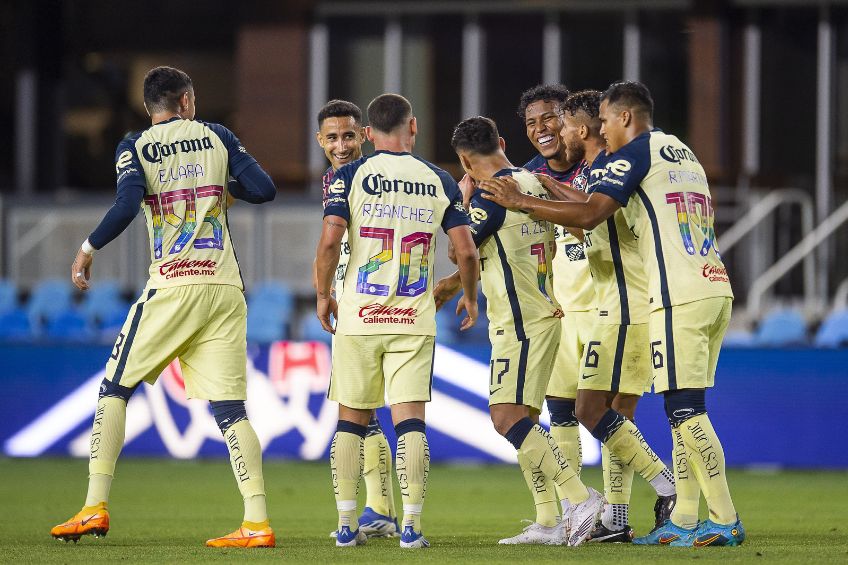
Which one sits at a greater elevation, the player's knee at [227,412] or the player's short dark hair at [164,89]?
the player's short dark hair at [164,89]

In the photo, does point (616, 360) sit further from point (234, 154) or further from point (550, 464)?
point (234, 154)

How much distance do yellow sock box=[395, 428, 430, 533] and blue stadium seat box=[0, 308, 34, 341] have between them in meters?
9.67

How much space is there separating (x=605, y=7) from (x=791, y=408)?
9.45 meters

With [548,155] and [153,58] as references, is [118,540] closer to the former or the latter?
[548,155]

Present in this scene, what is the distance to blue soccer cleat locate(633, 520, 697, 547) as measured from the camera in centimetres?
721

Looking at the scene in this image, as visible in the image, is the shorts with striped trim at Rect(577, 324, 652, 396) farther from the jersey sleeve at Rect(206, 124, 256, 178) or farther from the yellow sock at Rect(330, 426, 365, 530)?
the jersey sleeve at Rect(206, 124, 256, 178)

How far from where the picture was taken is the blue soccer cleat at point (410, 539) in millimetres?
7070

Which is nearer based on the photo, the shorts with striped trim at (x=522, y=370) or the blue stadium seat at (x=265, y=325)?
the shorts with striped trim at (x=522, y=370)

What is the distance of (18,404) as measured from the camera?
13445 millimetres

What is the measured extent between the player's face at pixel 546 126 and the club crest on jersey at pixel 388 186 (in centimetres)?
123

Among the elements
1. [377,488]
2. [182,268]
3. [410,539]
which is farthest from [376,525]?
[182,268]

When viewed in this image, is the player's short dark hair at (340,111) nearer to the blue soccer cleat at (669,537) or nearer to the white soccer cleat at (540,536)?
the white soccer cleat at (540,536)

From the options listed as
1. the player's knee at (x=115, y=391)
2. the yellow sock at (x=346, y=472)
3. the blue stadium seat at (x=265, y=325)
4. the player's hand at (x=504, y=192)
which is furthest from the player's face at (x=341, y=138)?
the blue stadium seat at (x=265, y=325)

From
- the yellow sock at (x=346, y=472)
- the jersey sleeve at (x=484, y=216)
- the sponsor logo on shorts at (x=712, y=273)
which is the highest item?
the jersey sleeve at (x=484, y=216)
